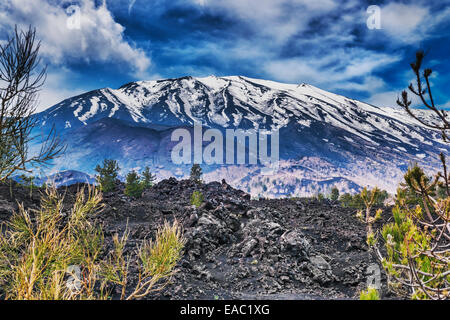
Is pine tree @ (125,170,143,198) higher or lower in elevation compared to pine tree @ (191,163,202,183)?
lower

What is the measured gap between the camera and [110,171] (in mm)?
18219

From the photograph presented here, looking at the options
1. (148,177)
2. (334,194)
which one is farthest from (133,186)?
(334,194)

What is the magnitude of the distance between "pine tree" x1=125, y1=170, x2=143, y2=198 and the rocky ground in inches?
142

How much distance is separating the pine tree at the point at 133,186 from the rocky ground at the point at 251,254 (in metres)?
3.62

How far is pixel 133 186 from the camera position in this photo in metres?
17.5

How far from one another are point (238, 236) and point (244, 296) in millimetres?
4268

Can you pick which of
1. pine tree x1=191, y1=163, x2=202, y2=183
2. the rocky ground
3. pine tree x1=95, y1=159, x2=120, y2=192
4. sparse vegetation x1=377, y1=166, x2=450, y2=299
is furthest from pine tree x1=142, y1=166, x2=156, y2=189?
sparse vegetation x1=377, y1=166, x2=450, y2=299

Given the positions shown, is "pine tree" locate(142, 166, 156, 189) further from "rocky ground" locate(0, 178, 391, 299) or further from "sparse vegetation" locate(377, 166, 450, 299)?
"sparse vegetation" locate(377, 166, 450, 299)

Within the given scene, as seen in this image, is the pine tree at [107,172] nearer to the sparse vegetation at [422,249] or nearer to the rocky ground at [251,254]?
the rocky ground at [251,254]

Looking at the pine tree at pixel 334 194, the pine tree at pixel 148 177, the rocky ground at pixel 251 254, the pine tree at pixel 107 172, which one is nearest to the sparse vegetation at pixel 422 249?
the rocky ground at pixel 251 254

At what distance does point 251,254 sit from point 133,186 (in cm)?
1109

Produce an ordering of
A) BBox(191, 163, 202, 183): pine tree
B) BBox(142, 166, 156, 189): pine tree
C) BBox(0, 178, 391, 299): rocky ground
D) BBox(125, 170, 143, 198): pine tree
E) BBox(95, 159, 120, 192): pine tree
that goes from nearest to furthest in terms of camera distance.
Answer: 1. BBox(0, 178, 391, 299): rocky ground
2. BBox(125, 170, 143, 198): pine tree
3. BBox(95, 159, 120, 192): pine tree
4. BBox(142, 166, 156, 189): pine tree
5. BBox(191, 163, 202, 183): pine tree

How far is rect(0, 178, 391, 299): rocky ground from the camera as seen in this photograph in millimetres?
6590
